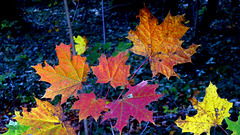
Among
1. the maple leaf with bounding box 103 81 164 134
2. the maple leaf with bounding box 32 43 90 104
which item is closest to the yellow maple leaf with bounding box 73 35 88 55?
the maple leaf with bounding box 32 43 90 104

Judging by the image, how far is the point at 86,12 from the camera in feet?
21.3

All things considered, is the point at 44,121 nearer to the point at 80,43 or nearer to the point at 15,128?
the point at 15,128

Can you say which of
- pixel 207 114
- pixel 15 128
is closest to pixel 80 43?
pixel 15 128

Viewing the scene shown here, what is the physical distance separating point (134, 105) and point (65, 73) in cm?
40

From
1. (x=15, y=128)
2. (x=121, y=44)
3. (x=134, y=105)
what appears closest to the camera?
(x=134, y=105)

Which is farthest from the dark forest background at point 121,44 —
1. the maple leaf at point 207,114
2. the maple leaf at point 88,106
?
the maple leaf at point 207,114

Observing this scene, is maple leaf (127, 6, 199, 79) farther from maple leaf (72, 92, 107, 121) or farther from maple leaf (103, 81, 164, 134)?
maple leaf (72, 92, 107, 121)

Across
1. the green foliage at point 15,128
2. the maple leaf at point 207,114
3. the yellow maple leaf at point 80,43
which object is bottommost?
the maple leaf at point 207,114

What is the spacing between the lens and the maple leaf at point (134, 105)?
79 centimetres

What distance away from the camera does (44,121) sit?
945mm

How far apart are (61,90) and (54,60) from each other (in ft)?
12.0

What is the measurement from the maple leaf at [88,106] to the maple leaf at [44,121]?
7.1 inches

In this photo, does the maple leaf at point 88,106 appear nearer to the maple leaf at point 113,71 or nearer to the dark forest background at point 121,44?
the maple leaf at point 113,71

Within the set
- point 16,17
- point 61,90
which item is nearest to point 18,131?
point 61,90
